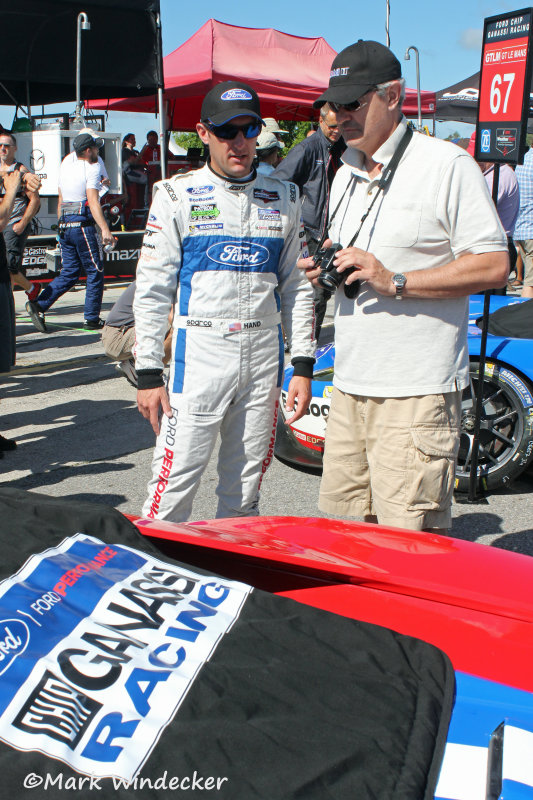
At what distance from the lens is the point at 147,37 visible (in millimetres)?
12023

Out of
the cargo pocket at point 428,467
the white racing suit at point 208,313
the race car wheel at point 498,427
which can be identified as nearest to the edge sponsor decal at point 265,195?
the white racing suit at point 208,313

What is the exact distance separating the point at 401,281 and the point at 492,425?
1858 millimetres

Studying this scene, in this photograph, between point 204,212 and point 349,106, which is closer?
point 349,106

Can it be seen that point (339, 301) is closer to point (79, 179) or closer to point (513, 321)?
point (513, 321)

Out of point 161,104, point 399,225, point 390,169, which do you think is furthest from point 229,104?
point 161,104

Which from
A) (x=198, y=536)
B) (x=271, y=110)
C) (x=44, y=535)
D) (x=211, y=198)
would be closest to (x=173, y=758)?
(x=44, y=535)

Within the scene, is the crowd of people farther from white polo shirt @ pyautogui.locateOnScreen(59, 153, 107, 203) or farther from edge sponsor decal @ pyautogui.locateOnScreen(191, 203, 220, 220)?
white polo shirt @ pyautogui.locateOnScreen(59, 153, 107, 203)

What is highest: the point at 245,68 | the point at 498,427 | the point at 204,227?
the point at 245,68

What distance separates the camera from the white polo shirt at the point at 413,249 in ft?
7.54

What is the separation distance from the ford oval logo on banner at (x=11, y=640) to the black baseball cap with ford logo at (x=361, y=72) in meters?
1.74

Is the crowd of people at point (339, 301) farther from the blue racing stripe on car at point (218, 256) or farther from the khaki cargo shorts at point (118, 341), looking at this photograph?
the khaki cargo shorts at point (118, 341)

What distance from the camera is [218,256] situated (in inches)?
105

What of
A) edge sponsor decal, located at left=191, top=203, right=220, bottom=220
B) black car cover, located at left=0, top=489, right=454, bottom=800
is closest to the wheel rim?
edge sponsor decal, located at left=191, top=203, right=220, bottom=220

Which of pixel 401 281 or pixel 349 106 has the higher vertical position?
pixel 349 106
